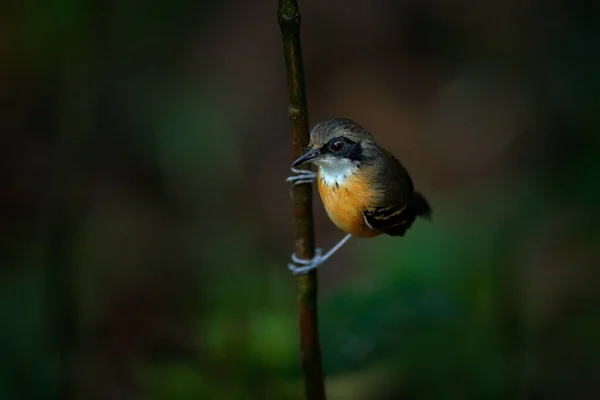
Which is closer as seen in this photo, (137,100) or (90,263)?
(90,263)

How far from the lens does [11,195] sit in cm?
386

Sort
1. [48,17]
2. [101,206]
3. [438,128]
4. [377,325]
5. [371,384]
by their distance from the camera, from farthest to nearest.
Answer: [438,128] < [101,206] < [48,17] < [371,384] < [377,325]

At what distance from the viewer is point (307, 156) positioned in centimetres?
171

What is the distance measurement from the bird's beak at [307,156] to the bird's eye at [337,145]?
0.09 meters

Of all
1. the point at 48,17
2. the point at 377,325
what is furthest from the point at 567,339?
the point at 48,17

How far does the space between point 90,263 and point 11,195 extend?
575mm

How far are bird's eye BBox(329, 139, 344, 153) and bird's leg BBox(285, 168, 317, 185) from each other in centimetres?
9

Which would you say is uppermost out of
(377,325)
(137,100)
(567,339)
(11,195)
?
(137,100)

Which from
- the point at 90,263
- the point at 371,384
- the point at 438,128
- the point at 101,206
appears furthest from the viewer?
the point at 438,128

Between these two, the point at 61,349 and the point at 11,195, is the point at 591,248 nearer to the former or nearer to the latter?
the point at 61,349

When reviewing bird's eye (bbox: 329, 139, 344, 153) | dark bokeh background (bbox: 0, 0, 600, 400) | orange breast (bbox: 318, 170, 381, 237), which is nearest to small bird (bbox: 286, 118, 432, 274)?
orange breast (bbox: 318, 170, 381, 237)

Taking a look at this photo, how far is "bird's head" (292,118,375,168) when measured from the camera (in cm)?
176

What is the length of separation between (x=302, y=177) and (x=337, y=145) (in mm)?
167

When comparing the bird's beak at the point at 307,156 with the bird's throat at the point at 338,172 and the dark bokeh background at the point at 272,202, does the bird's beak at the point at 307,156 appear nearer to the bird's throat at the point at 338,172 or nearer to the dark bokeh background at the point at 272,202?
the bird's throat at the point at 338,172
